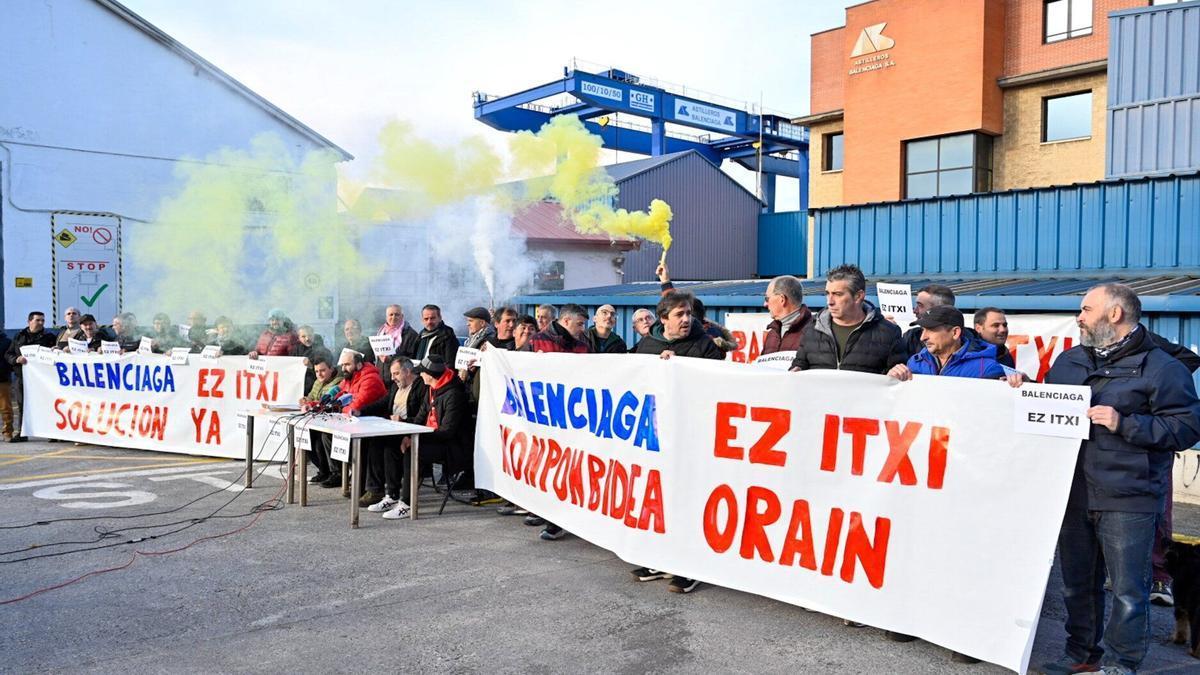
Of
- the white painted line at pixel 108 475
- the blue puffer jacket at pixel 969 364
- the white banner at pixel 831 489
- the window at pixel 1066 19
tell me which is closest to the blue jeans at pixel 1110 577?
the white banner at pixel 831 489

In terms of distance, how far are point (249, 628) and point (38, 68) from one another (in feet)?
55.9

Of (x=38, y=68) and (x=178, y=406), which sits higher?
(x=38, y=68)

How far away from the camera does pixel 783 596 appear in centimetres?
529

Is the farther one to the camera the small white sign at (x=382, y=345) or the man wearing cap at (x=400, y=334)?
the man wearing cap at (x=400, y=334)

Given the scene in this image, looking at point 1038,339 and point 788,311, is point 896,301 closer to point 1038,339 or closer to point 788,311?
point 788,311

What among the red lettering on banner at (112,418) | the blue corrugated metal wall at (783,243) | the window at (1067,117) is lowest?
the red lettering on banner at (112,418)

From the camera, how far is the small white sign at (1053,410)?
13.5ft

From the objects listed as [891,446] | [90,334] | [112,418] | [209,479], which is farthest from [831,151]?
[891,446]

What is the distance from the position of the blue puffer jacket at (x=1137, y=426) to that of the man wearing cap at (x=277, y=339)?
9.50 metres

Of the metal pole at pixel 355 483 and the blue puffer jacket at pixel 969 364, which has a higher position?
the blue puffer jacket at pixel 969 364

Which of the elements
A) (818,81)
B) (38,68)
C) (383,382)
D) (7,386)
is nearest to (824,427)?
(383,382)

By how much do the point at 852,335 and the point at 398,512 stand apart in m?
4.47

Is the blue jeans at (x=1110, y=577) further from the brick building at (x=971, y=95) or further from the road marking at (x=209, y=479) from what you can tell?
the brick building at (x=971, y=95)

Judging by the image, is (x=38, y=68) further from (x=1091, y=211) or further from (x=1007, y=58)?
(x=1007, y=58)
